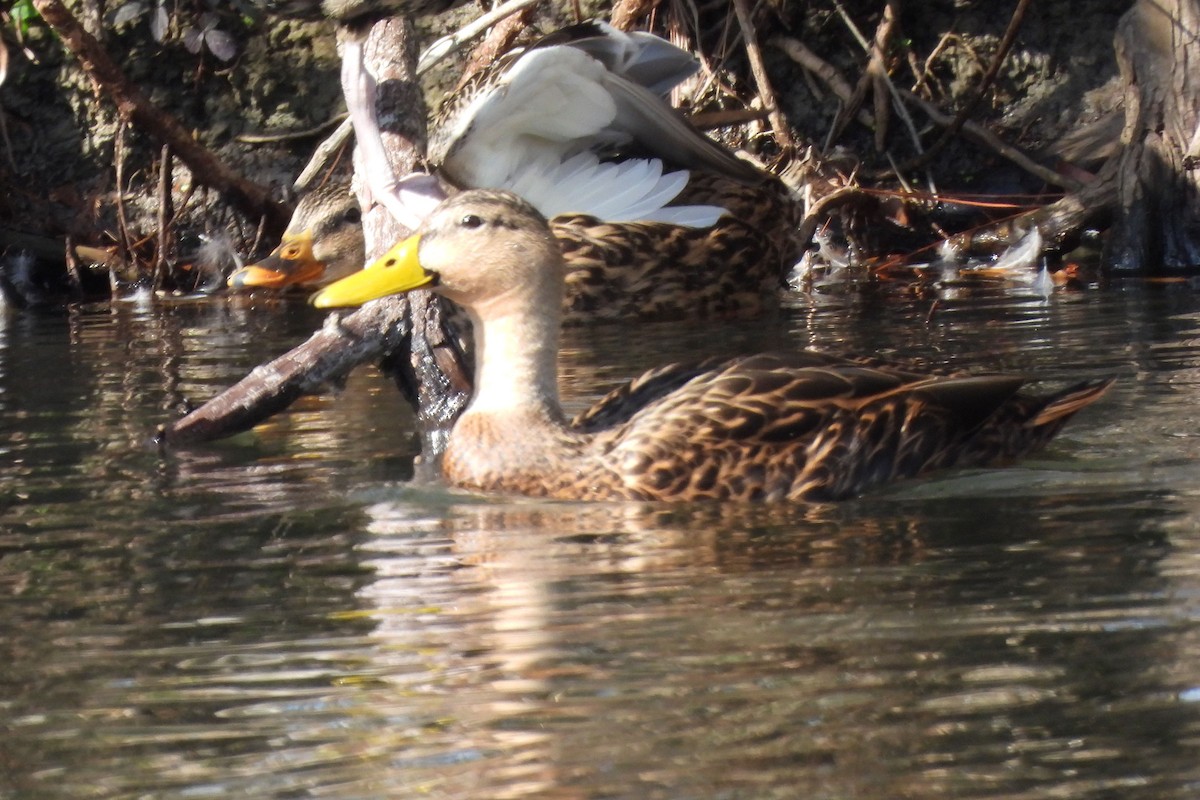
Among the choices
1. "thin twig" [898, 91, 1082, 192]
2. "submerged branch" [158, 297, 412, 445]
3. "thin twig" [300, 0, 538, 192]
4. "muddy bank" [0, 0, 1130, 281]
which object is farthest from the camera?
"muddy bank" [0, 0, 1130, 281]

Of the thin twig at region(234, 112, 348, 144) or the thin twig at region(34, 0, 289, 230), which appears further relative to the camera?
the thin twig at region(234, 112, 348, 144)

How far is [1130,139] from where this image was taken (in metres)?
9.88

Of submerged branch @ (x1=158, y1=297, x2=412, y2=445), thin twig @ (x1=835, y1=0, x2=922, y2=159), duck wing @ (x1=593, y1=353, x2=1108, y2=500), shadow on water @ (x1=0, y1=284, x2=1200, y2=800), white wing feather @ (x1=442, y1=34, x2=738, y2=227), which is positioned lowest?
shadow on water @ (x1=0, y1=284, x2=1200, y2=800)

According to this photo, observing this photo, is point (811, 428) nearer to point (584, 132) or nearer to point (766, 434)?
point (766, 434)

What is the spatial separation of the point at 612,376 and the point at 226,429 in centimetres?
165

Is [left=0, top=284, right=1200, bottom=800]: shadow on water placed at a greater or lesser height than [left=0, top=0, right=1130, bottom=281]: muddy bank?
lesser

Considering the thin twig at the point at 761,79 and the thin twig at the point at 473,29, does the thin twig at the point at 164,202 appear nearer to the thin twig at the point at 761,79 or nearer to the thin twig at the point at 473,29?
the thin twig at the point at 473,29

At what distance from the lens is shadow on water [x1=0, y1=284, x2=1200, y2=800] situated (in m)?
2.87

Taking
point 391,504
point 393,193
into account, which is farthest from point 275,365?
point 391,504

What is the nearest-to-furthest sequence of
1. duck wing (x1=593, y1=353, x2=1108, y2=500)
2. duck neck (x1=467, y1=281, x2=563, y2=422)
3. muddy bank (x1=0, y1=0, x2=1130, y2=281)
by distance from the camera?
duck wing (x1=593, y1=353, x2=1108, y2=500)
duck neck (x1=467, y1=281, x2=563, y2=422)
muddy bank (x1=0, y1=0, x2=1130, y2=281)

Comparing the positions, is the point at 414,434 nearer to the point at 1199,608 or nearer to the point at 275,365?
the point at 275,365

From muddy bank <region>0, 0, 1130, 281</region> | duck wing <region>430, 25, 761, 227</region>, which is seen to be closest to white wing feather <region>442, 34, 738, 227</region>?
duck wing <region>430, 25, 761, 227</region>

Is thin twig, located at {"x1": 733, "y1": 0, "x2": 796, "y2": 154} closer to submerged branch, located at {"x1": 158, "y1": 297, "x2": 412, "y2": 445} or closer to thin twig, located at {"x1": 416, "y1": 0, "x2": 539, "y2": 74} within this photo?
thin twig, located at {"x1": 416, "y1": 0, "x2": 539, "y2": 74}

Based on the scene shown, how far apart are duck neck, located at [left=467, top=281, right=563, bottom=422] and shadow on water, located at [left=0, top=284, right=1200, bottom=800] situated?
Answer: 1.13 feet
